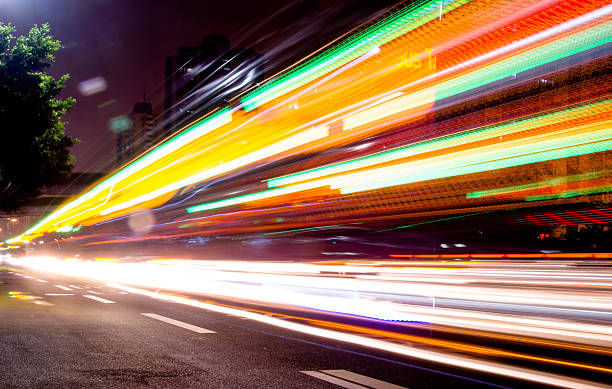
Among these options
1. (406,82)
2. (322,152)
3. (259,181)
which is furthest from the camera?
(259,181)

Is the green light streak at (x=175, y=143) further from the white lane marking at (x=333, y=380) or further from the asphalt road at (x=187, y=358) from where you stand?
the white lane marking at (x=333, y=380)

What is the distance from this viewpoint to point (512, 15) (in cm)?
1385

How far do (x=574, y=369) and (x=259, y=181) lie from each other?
49.7 feet

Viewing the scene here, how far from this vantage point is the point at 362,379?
5840 millimetres

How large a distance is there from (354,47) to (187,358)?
10.4 m

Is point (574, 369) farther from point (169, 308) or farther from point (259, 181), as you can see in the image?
point (259, 181)

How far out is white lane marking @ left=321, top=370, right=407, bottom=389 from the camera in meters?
5.54

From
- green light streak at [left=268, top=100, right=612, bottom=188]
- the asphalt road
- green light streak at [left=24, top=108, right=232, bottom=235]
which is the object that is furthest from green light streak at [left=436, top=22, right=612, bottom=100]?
green light streak at [left=24, top=108, right=232, bottom=235]

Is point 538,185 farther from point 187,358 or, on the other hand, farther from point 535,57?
point 187,358

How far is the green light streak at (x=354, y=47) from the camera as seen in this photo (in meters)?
13.2

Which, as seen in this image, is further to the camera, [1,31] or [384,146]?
[1,31]

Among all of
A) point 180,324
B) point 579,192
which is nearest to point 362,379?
point 180,324

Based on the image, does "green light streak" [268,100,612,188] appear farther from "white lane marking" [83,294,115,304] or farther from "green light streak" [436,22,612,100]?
"white lane marking" [83,294,115,304]

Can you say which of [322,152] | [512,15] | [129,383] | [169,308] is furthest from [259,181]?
[129,383]
